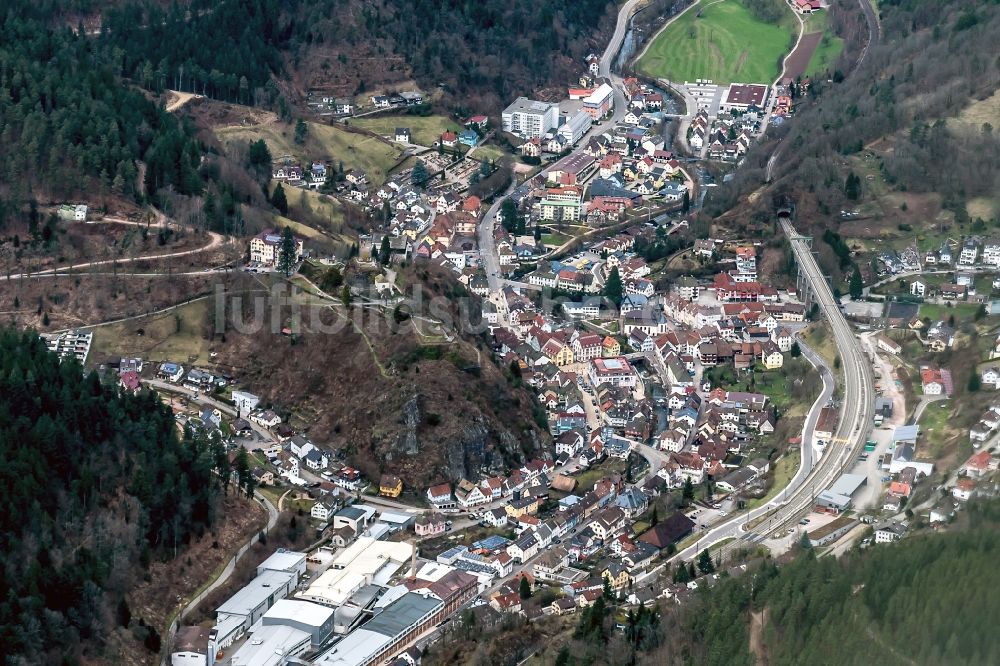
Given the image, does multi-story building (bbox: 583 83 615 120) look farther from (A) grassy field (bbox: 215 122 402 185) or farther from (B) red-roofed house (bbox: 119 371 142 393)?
(B) red-roofed house (bbox: 119 371 142 393)

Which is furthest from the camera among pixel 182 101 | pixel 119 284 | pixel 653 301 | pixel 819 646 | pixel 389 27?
pixel 389 27

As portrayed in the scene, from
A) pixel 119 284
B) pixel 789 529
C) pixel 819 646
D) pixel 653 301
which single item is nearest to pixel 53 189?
pixel 119 284

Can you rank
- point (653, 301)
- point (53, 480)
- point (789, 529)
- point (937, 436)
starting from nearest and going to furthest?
1. point (53, 480)
2. point (789, 529)
3. point (937, 436)
4. point (653, 301)

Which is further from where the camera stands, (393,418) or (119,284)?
(119,284)

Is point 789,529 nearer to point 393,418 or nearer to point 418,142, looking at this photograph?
point 393,418

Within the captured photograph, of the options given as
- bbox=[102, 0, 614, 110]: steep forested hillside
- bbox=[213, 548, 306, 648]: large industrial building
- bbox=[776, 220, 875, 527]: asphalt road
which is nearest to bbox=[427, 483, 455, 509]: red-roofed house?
bbox=[213, 548, 306, 648]: large industrial building

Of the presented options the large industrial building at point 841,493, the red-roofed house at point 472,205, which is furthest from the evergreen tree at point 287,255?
the large industrial building at point 841,493
